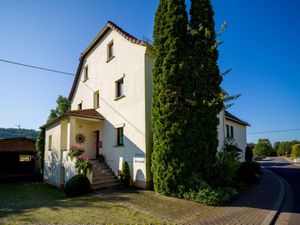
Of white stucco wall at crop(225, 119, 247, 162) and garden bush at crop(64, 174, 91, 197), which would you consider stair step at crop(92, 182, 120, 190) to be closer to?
garden bush at crop(64, 174, 91, 197)

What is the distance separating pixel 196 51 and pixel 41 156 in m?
18.2

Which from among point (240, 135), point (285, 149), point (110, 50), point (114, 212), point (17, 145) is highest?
point (110, 50)

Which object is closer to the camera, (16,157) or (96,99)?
(96,99)

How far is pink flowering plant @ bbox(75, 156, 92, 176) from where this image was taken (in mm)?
10789

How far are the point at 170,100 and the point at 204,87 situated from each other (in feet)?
6.82

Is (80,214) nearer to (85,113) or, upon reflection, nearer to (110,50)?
(85,113)

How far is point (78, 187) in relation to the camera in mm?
9859

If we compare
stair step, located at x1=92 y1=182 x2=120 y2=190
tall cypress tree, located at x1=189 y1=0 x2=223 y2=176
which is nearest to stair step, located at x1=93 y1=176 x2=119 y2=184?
stair step, located at x1=92 y1=182 x2=120 y2=190

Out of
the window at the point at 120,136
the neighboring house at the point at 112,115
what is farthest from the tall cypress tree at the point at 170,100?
the window at the point at 120,136

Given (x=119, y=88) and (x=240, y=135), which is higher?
(x=119, y=88)

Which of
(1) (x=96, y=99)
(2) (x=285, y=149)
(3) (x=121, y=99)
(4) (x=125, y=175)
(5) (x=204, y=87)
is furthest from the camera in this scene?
(2) (x=285, y=149)

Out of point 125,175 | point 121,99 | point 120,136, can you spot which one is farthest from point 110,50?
point 125,175

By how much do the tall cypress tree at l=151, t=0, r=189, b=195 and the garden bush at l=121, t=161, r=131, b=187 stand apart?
6.98 ft

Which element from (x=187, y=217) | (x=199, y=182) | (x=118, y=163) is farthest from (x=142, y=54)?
(x=187, y=217)
